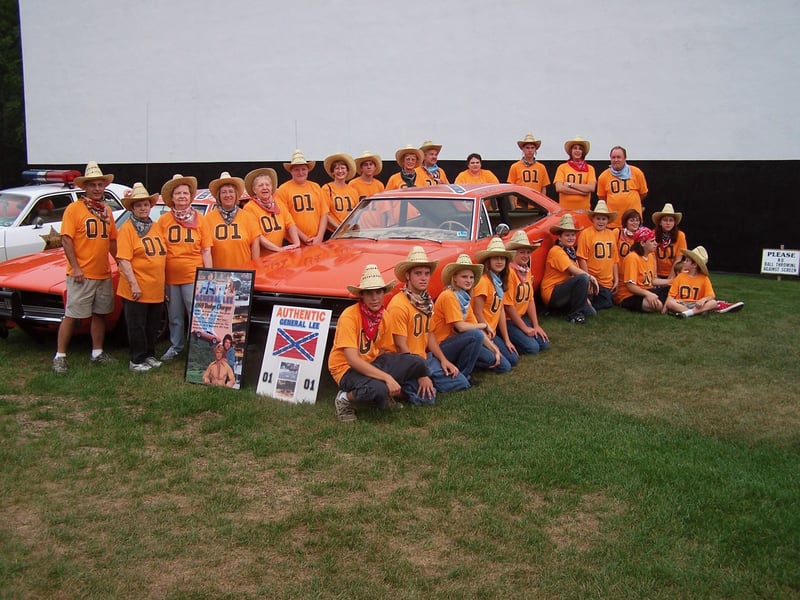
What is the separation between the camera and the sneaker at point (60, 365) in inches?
273

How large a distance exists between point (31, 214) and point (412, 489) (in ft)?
28.0

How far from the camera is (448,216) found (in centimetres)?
806

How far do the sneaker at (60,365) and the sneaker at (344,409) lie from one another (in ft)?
8.98

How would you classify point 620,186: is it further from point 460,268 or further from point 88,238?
point 88,238

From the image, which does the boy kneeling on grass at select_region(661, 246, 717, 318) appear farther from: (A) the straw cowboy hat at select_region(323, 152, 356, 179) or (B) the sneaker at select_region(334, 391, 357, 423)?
(B) the sneaker at select_region(334, 391, 357, 423)

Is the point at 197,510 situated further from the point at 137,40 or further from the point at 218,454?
the point at 137,40

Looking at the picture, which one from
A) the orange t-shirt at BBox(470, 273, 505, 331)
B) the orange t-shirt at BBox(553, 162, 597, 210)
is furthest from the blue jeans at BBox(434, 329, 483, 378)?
the orange t-shirt at BBox(553, 162, 597, 210)

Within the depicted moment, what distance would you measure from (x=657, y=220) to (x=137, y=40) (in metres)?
13.8

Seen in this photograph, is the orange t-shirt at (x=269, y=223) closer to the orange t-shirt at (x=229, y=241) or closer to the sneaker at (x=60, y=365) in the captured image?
the orange t-shirt at (x=229, y=241)

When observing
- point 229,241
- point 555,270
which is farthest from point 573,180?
point 229,241

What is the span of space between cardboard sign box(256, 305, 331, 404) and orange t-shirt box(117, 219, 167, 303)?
134cm

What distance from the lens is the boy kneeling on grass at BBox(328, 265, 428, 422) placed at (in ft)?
18.4

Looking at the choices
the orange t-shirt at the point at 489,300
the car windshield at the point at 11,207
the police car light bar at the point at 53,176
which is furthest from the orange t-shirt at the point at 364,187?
the police car light bar at the point at 53,176

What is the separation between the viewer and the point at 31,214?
11008mm
